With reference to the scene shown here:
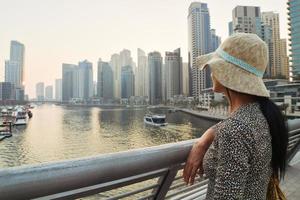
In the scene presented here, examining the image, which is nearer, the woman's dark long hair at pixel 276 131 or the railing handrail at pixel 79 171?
the railing handrail at pixel 79 171

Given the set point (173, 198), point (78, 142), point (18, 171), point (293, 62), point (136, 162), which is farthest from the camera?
point (293, 62)

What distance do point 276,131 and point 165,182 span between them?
0.68 m

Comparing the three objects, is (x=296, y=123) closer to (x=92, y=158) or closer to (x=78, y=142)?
(x=92, y=158)

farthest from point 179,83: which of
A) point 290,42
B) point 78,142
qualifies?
point 78,142

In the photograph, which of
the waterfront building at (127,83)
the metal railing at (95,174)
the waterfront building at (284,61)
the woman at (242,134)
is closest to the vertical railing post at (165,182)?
the metal railing at (95,174)

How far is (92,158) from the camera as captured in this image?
3.55 ft

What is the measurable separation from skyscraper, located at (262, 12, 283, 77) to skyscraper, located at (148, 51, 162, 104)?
63438 millimetres

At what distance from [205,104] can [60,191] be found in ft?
322

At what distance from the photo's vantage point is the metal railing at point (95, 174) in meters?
0.87

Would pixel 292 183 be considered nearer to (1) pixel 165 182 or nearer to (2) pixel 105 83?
(1) pixel 165 182

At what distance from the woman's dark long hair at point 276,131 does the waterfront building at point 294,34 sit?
79042mm

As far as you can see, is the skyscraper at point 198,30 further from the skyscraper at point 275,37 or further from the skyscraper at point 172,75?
the skyscraper at point 275,37

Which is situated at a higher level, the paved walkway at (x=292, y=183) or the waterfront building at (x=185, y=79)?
the waterfront building at (x=185, y=79)

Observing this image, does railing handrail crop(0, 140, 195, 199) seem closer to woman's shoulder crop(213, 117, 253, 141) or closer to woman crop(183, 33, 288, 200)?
woman crop(183, 33, 288, 200)
